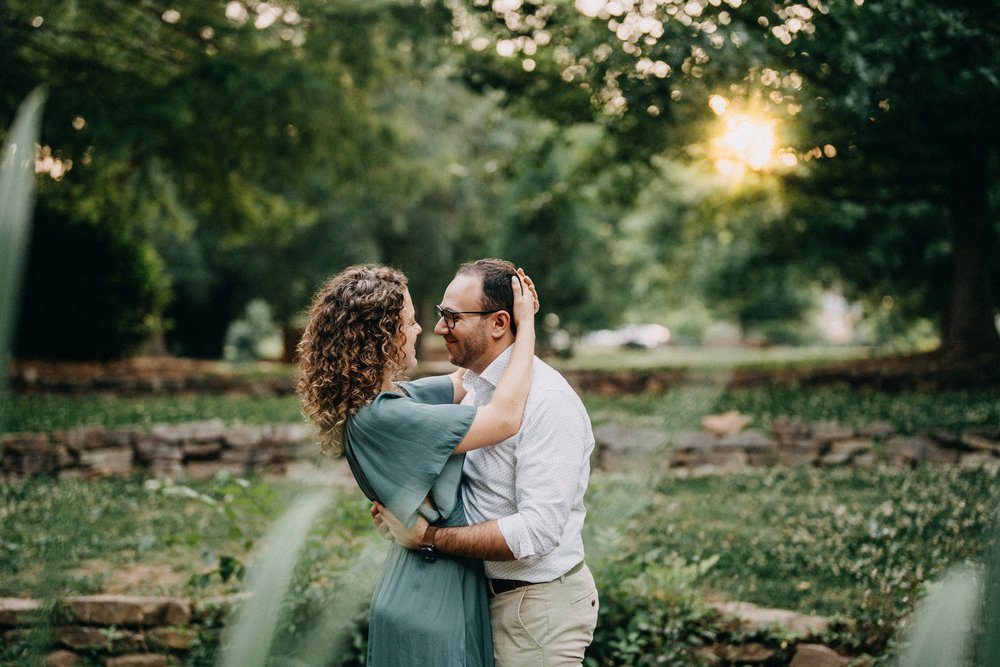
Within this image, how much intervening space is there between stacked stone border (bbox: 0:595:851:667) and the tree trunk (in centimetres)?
993

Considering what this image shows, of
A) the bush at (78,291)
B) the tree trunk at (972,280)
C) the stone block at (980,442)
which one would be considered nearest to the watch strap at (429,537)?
the stone block at (980,442)

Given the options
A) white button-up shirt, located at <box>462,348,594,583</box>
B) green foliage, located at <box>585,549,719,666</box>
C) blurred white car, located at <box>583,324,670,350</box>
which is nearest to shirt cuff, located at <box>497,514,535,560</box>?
white button-up shirt, located at <box>462,348,594,583</box>

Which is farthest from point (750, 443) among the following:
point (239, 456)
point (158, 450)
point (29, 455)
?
point (29, 455)

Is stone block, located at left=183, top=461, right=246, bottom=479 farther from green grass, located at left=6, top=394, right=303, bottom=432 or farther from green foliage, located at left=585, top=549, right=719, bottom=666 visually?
green foliage, located at left=585, top=549, right=719, bottom=666

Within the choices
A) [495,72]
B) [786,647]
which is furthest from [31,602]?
[495,72]

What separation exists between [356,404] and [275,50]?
38.1ft

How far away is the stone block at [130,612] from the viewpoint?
426cm

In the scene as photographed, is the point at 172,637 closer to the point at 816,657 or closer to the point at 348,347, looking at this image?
the point at 348,347

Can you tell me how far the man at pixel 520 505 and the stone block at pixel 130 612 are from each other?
2.35 meters

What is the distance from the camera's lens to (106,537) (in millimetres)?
5852

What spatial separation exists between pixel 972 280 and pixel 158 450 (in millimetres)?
11700

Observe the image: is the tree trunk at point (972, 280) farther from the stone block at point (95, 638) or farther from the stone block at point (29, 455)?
the stone block at point (29, 455)

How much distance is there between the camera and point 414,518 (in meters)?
2.33

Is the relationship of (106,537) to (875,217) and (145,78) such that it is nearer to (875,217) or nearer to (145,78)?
(145,78)
